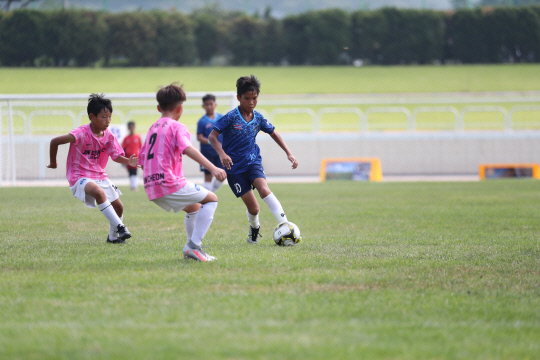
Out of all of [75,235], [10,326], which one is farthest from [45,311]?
[75,235]

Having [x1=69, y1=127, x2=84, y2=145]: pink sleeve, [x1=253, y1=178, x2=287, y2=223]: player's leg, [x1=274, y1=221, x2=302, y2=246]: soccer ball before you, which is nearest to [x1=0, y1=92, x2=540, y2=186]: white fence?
[x1=69, y1=127, x2=84, y2=145]: pink sleeve

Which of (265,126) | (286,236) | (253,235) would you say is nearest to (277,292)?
(286,236)

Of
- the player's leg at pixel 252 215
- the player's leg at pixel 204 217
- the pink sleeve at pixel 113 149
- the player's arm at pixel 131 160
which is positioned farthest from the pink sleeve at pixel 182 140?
the pink sleeve at pixel 113 149

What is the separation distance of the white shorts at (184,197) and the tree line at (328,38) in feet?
118

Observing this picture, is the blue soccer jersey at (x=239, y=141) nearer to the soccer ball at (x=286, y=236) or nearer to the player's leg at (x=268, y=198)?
the player's leg at (x=268, y=198)

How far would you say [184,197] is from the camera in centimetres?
544

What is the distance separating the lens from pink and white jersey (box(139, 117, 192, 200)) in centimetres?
538

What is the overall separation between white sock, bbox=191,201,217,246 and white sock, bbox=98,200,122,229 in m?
1.61

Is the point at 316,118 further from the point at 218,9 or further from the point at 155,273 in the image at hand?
the point at 218,9

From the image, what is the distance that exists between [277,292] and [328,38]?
41.0m

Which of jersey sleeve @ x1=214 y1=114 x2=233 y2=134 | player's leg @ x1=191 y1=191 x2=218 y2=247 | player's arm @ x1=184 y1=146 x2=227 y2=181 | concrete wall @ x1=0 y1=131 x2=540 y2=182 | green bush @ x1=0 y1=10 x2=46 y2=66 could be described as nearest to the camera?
player's arm @ x1=184 y1=146 x2=227 y2=181

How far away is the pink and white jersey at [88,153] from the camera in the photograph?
705 centimetres

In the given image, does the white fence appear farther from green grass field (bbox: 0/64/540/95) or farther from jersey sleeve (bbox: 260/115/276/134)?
jersey sleeve (bbox: 260/115/276/134)

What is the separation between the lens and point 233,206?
463 inches
